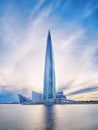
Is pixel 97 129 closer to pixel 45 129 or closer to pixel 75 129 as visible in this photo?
pixel 75 129

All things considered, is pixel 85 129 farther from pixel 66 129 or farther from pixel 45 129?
pixel 45 129

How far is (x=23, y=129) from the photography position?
56969mm

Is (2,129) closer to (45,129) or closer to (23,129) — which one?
(23,129)

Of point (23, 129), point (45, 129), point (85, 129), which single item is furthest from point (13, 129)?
point (85, 129)

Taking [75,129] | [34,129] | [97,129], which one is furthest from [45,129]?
[97,129]

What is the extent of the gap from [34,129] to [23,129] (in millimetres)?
2969

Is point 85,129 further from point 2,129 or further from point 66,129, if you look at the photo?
point 2,129

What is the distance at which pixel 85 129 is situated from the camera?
57.4 metres

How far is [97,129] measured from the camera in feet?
189

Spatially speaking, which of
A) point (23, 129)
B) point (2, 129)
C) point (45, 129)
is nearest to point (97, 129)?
point (45, 129)

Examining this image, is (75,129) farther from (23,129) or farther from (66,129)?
(23,129)

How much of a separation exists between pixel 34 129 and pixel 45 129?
2.99 metres

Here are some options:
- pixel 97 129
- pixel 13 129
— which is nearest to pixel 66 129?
pixel 97 129

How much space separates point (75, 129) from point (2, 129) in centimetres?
1956
